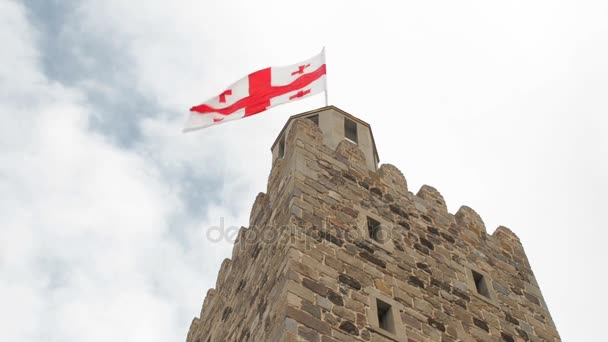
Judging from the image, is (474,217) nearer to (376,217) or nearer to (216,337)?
(376,217)

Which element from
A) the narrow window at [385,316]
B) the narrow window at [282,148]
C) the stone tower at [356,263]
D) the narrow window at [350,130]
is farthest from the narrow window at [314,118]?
the narrow window at [385,316]

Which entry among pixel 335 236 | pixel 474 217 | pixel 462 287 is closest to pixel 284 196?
pixel 335 236

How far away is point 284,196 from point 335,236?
4.54 ft

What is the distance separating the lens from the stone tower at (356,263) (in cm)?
990

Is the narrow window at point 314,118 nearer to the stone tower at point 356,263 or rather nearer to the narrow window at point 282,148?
the stone tower at point 356,263

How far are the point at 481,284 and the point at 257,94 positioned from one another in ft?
22.3

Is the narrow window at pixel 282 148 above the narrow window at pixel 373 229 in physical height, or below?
above

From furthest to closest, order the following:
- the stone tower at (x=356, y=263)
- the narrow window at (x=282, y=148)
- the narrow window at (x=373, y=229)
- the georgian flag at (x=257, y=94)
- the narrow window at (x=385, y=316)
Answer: the georgian flag at (x=257, y=94), the narrow window at (x=282, y=148), the narrow window at (x=373, y=229), the narrow window at (x=385, y=316), the stone tower at (x=356, y=263)

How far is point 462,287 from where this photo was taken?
11.9 metres

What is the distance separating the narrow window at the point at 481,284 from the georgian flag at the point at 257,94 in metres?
5.81

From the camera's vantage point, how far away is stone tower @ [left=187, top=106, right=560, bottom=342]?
390 inches

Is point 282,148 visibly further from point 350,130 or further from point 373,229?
point 373,229

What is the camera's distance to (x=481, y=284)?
12.6 meters

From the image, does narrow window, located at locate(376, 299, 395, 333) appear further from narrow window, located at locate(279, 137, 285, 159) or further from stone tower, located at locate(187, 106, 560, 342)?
narrow window, located at locate(279, 137, 285, 159)
